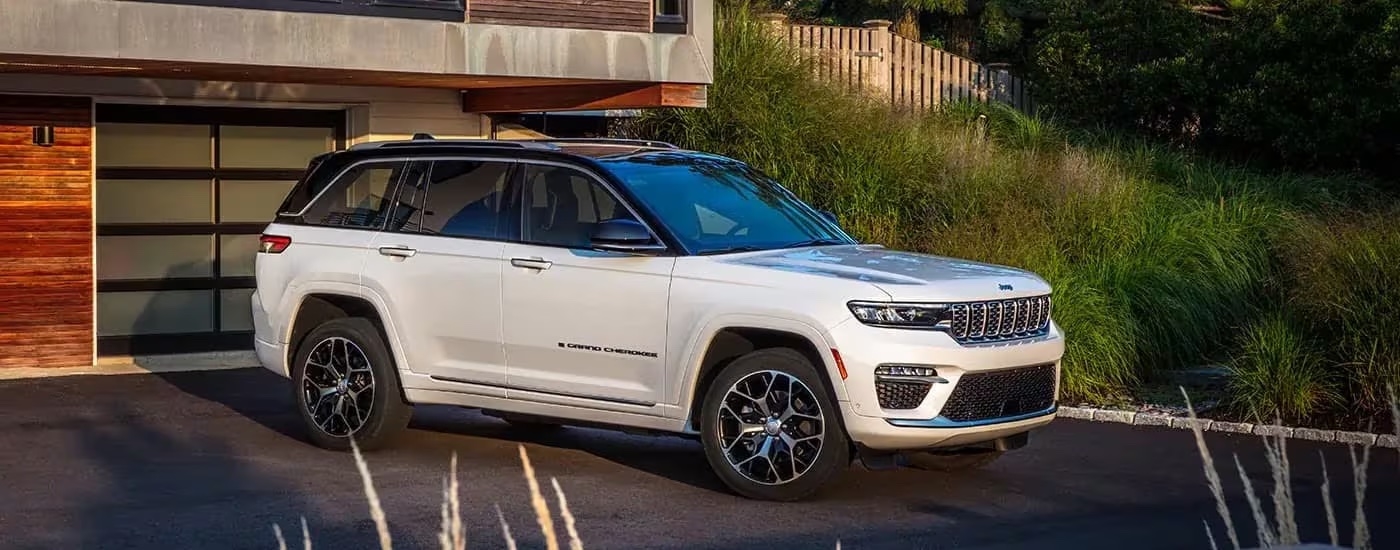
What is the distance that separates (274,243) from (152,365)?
5065 millimetres

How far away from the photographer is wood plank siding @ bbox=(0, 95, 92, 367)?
48.3 feet

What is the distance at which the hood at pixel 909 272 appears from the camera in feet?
27.9

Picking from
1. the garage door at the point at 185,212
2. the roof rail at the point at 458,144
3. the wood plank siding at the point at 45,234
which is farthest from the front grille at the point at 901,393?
the garage door at the point at 185,212

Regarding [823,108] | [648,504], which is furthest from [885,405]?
[823,108]

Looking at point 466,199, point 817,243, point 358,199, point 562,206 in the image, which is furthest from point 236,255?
point 817,243

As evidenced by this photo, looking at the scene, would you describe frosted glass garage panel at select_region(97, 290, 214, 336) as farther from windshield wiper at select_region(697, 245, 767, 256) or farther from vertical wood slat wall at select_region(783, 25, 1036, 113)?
windshield wiper at select_region(697, 245, 767, 256)

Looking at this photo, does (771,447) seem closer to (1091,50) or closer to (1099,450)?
(1099,450)

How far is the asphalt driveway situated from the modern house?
2793mm

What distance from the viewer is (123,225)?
51.4 ft

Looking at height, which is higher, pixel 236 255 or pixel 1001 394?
pixel 236 255

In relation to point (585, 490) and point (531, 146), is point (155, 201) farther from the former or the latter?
point (585, 490)

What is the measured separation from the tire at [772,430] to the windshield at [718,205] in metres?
0.81

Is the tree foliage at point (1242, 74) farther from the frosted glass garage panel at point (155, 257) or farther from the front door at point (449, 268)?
the front door at point (449, 268)

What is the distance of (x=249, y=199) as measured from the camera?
1634cm
